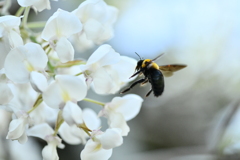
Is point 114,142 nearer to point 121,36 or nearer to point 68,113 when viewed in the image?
point 68,113

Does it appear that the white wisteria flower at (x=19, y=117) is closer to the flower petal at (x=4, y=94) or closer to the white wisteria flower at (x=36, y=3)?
the flower petal at (x=4, y=94)

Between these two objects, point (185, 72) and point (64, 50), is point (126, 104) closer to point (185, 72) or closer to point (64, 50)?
point (64, 50)

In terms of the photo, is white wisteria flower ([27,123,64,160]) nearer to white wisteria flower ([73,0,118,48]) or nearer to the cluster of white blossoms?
the cluster of white blossoms

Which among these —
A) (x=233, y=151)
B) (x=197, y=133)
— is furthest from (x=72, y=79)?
(x=197, y=133)

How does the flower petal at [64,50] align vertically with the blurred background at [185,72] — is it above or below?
below

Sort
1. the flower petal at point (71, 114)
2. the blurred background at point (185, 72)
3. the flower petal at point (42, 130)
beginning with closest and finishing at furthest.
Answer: the flower petal at point (71, 114) < the flower petal at point (42, 130) < the blurred background at point (185, 72)

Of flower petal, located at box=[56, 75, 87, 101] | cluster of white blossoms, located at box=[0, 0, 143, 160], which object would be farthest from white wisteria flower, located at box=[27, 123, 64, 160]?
flower petal, located at box=[56, 75, 87, 101]

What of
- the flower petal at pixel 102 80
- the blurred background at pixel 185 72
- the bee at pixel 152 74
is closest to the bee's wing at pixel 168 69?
the bee at pixel 152 74

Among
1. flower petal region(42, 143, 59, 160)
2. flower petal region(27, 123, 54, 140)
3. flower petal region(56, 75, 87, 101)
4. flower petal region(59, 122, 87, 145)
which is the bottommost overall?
flower petal region(42, 143, 59, 160)
